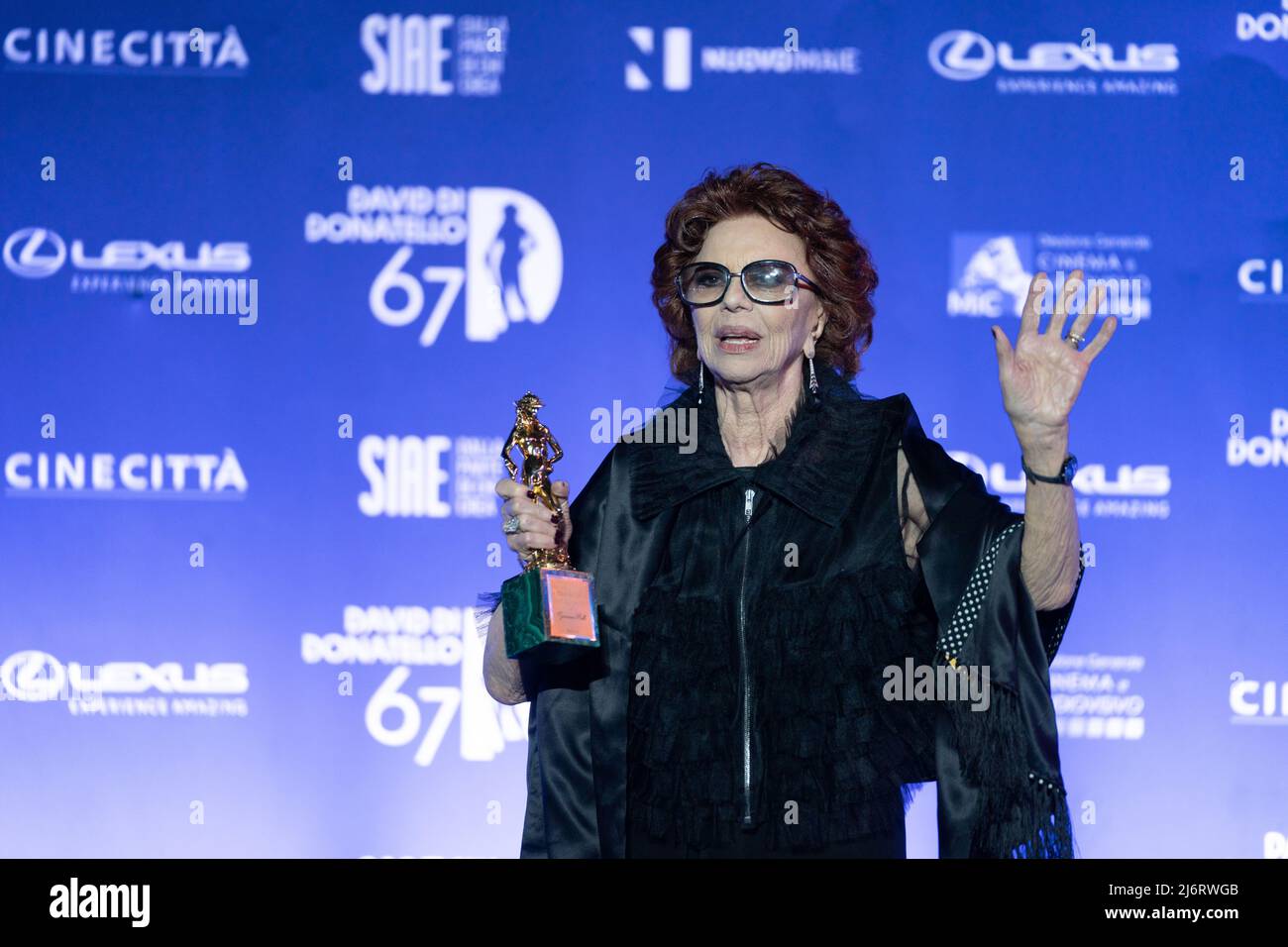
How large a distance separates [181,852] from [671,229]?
8.07 feet

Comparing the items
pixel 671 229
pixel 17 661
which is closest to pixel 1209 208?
pixel 671 229

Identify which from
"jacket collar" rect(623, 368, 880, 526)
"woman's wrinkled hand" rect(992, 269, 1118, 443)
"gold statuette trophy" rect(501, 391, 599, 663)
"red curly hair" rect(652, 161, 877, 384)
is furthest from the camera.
Answer: "red curly hair" rect(652, 161, 877, 384)

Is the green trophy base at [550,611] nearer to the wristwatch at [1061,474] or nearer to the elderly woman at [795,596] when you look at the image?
the elderly woman at [795,596]

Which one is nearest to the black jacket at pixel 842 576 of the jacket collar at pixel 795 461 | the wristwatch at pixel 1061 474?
the jacket collar at pixel 795 461

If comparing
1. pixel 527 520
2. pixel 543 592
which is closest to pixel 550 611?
pixel 543 592

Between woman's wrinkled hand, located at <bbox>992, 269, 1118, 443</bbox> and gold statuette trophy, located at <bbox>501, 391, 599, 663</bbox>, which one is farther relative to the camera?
gold statuette trophy, located at <bbox>501, 391, 599, 663</bbox>

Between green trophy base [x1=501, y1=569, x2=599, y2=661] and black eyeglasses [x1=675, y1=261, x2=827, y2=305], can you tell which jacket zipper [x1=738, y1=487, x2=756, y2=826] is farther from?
black eyeglasses [x1=675, y1=261, x2=827, y2=305]

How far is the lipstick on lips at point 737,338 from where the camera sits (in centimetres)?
261

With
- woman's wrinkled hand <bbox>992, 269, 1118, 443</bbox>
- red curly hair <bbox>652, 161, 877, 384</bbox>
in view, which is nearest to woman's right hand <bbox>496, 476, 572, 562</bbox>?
red curly hair <bbox>652, 161, 877, 384</bbox>

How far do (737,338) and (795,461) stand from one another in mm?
232

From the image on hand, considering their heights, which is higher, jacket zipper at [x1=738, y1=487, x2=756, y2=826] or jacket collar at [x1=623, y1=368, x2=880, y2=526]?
jacket collar at [x1=623, y1=368, x2=880, y2=526]

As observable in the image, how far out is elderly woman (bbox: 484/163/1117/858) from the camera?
8.01 ft

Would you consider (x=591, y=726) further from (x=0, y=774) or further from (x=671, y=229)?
(x=0, y=774)

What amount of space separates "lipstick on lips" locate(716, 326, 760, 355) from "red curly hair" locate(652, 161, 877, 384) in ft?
0.59
